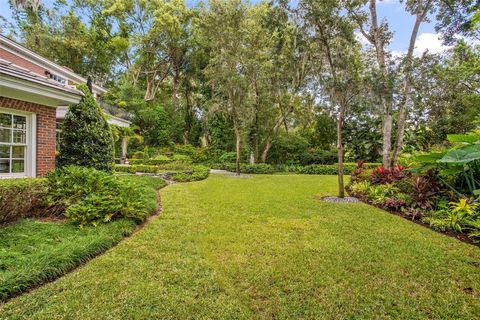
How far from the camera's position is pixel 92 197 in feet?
15.5

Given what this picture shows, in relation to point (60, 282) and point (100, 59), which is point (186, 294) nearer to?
point (60, 282)

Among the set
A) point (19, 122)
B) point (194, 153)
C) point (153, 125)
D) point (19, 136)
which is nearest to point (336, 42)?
point (19, 122)

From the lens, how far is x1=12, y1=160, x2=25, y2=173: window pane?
18.5 feet

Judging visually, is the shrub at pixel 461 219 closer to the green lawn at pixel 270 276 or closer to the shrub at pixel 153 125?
the green lawn at pixel 270 276

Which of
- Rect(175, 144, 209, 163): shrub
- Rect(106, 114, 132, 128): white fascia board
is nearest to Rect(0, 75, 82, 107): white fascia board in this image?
Rect(106, 114, 132, 128): white fascia board

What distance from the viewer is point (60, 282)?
2.74 m

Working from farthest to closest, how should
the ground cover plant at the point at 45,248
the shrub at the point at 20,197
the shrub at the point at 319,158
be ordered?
the shrub at the point at 319,158 → the shrub at the point at 20,197 → the ground cover plant at the point at 45,248

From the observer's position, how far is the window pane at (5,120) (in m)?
5.29

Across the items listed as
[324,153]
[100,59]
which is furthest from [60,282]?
[100,59]

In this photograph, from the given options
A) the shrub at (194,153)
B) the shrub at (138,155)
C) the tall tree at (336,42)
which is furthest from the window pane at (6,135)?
the shrub at (194,153)

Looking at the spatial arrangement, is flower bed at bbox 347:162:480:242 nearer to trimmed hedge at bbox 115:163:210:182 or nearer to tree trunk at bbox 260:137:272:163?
trimmed hedge at bbox 115:163:210:182

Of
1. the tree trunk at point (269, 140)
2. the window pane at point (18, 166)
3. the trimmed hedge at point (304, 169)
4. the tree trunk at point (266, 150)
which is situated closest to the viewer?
the window pane at point (18, 166)

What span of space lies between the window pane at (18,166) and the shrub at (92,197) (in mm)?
1049

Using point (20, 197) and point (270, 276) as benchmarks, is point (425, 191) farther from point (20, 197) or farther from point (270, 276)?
point (20, 197)
